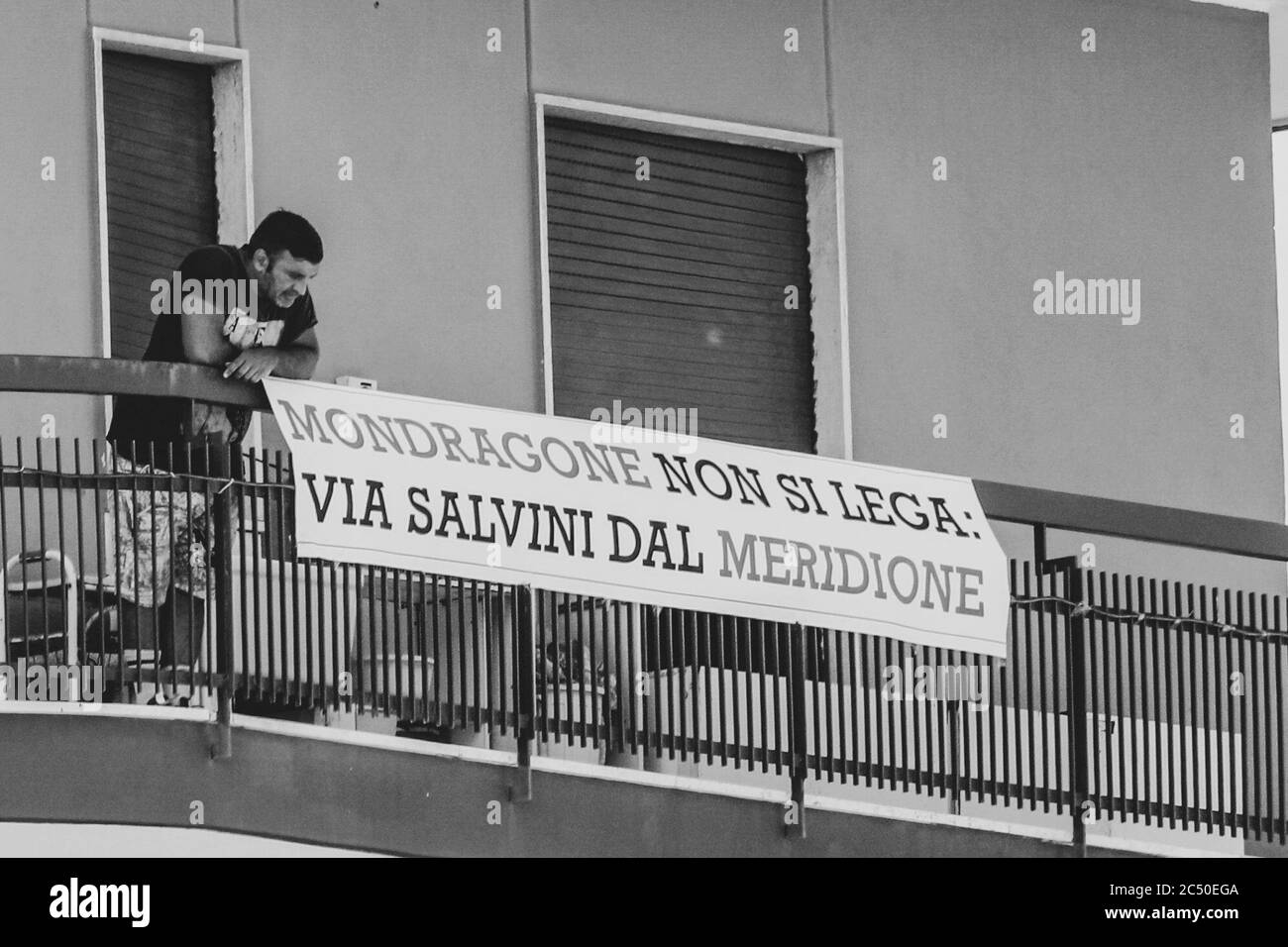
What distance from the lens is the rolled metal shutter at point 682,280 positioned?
16.7 metres

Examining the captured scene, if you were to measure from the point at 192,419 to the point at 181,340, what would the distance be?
1.62 feet

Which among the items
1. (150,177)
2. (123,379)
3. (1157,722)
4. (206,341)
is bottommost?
(1157,722)

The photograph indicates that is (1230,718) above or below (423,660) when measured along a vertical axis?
below

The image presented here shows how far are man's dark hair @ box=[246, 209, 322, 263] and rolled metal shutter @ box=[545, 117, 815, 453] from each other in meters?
4.23

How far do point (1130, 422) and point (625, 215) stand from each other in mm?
4133

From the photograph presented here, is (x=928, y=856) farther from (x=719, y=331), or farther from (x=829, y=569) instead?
(x=719, y=331)

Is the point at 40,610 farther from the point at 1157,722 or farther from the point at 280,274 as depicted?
the point at 1157,722

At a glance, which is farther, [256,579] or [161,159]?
[161,159]

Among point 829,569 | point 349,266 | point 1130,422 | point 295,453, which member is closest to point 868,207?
point 1130,422

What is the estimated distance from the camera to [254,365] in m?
11.7

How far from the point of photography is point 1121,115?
18953mm

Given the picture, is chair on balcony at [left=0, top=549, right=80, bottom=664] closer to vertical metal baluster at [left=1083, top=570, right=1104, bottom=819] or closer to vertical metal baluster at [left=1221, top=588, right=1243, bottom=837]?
vertical metal baluster at [left=1083, top=570, right=1104, bottom=819]

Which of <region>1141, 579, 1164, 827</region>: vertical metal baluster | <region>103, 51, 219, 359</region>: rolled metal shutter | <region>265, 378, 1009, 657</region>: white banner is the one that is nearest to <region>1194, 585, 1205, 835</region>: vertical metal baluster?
<region>1141, 579, 1164, 827</region>: vertical metal baluster

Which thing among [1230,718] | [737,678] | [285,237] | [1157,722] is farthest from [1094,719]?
[285,237]
